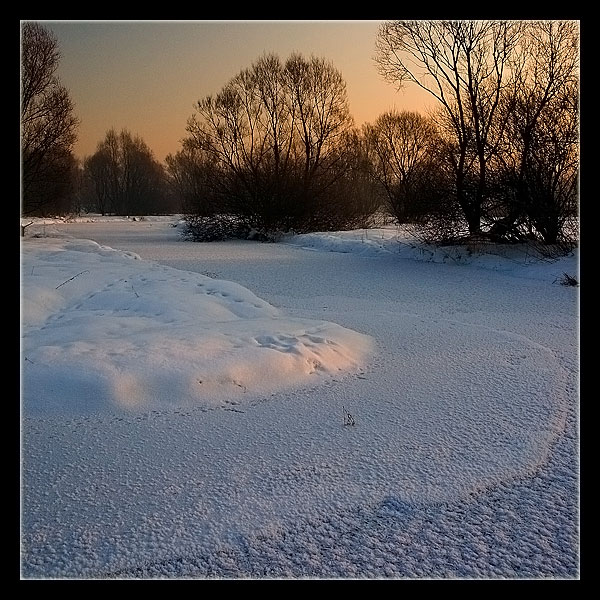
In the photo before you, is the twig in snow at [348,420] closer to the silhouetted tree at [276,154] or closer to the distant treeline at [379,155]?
the distant treeline at [379,155]

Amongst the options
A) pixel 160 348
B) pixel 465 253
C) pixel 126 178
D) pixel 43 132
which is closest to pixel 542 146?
pixel 465 253

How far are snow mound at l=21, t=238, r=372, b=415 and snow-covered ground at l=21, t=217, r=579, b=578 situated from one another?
2cm

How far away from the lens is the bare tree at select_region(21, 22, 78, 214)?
1817 cm

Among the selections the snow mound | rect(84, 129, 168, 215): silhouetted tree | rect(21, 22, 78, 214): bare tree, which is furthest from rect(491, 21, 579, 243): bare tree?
rect(84, 129, 168, 215): silhouetted tree

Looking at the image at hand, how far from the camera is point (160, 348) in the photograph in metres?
4.30

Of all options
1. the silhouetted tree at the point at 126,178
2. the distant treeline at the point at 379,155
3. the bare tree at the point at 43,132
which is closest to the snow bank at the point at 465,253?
the distant treeline at the point at 379,155

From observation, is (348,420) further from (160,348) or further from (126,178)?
(126,178)

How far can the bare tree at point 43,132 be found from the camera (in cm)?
1817

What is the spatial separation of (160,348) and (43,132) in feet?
62.7

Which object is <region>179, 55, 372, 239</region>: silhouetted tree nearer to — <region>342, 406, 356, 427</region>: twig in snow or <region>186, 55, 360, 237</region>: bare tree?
<region>186, 55, 360, 237</region>: bare tree
